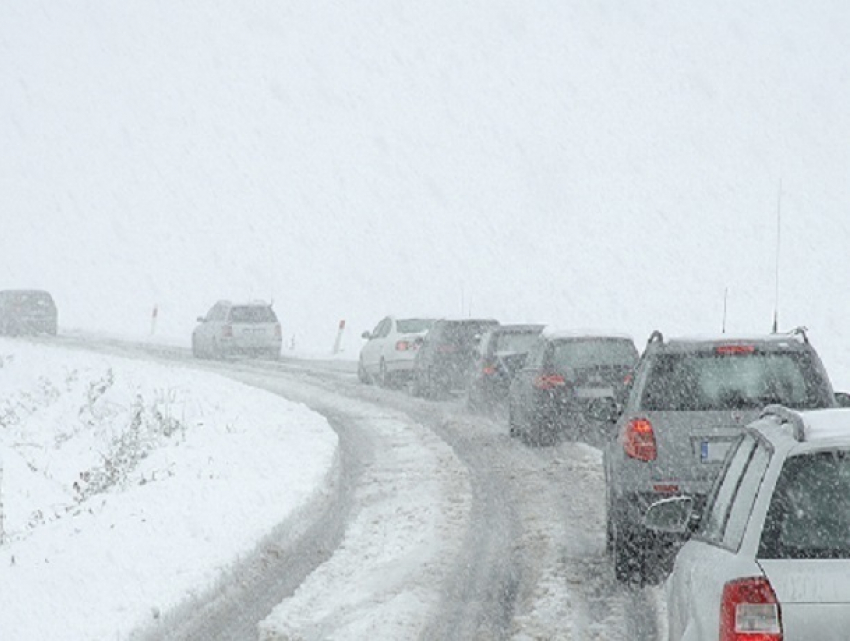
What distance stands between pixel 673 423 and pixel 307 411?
13.8 meters

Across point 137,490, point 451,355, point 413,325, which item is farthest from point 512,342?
point 137,490

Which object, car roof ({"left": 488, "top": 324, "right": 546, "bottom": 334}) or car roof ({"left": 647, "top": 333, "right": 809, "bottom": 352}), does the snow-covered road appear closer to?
car roof ({"left": 647, "top": 333, "right": 809, "bottom": 352})

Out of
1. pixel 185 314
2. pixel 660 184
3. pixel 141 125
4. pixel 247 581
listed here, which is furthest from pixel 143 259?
pixel 247 581

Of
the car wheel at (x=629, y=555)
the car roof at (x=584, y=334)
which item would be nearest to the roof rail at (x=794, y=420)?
Answer: the car wheel at (x=629, y=555)

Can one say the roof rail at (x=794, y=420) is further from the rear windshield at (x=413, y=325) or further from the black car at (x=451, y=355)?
the rear windshield at (x=413, y=325)

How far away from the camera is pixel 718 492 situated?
612 cm

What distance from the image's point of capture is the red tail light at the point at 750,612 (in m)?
4.30

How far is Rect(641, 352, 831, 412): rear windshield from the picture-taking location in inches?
369

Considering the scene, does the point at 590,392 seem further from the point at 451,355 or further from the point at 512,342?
the point at 451,355

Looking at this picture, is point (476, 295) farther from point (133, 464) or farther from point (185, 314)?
point (133, 464)

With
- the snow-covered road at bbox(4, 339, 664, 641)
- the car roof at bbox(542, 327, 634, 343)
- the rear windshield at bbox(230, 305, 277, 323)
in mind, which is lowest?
the snow-covered road at bbox(4, 339, 664, 641)

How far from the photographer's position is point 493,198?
120 m

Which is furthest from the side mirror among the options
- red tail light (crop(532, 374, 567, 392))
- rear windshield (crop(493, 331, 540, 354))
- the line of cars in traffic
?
rear windshield (crop(493, 331, 540, 354))

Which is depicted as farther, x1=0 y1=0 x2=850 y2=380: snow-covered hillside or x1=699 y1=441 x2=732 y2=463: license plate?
→ x1=0 y1=0 x2=850 y2=380: snow-covered hillside
